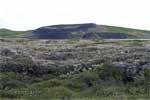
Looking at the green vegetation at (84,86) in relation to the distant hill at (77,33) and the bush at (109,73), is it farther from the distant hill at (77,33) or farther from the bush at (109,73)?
the distant hill at (77,33)

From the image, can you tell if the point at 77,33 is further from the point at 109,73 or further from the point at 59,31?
the point at 109,73

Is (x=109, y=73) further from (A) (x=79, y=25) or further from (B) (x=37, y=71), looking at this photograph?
(A) (x=79, y=25)

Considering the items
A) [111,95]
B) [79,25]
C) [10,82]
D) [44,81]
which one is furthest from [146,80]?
[79,25]

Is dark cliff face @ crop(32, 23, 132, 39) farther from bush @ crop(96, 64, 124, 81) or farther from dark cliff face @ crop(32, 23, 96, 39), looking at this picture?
bush @ crop(96, 64, 124, 81)

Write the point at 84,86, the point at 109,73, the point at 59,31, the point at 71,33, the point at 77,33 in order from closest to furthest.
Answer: the point at 84,86 → the point at 109,73 → the point at 77,33 → the point at 71,33 → the point at 59,31

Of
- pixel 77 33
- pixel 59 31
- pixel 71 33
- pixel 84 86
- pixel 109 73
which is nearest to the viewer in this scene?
pixel 84 86

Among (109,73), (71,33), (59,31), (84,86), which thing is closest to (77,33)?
(71,33)

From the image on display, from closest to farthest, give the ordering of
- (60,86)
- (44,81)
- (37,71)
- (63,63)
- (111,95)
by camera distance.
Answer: (111,95)
(60,86)
(44,81)
(37,71)
(63,63)

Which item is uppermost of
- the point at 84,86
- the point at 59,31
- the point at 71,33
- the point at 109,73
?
the point at 109,73
